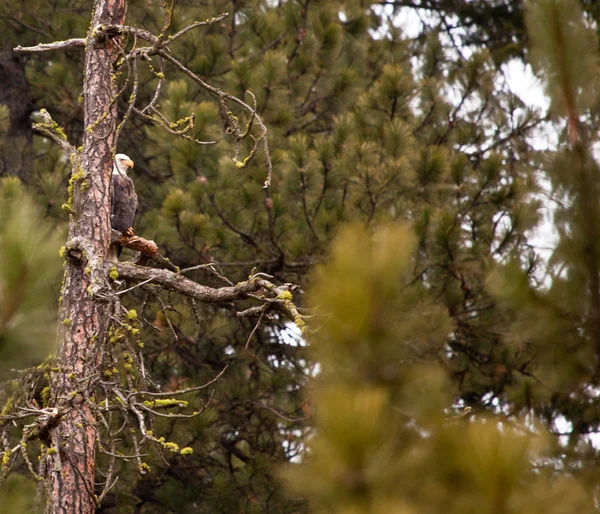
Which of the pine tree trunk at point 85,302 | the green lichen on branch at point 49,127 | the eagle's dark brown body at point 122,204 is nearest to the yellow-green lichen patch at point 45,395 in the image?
the pine tree trunk at point 85,302

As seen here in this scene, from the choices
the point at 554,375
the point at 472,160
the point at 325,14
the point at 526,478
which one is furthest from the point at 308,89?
the point at 526,478

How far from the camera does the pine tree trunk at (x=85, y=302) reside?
2.53 m

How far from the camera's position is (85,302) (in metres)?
2.73

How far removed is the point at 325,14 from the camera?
244 inches

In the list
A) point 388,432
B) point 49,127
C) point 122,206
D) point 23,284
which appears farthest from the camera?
point 122,206

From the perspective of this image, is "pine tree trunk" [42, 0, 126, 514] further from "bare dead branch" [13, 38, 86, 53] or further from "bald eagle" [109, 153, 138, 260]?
"bald eagle" [109, 153, 138, 260]

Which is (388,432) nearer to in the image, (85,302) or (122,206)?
(85,302)

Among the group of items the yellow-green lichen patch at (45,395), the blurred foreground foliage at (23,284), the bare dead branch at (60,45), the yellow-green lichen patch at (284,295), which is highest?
the bare dead branch at (60,45)

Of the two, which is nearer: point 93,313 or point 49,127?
point 93,313

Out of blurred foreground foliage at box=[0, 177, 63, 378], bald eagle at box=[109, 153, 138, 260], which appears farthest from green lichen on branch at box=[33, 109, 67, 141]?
blurred foreground foliage at box=[0, 177, 63, 378]

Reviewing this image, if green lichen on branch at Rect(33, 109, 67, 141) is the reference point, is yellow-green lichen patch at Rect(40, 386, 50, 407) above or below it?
below

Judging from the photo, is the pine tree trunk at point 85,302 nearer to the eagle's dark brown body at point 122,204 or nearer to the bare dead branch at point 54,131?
the bare dead branch at point 54,131

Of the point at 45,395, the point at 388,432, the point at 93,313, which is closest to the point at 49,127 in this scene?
the point at 93,313

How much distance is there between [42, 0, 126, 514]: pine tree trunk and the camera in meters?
2.53
